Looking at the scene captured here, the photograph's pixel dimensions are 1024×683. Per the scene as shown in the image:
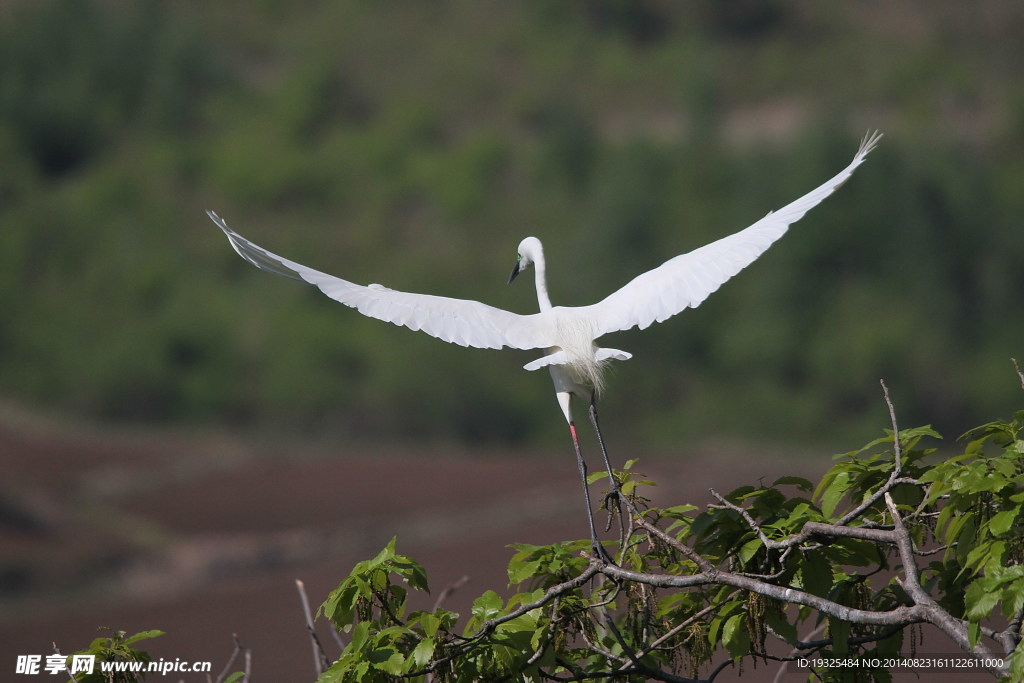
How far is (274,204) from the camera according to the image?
86.6 ft

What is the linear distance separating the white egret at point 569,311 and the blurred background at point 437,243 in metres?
11.3

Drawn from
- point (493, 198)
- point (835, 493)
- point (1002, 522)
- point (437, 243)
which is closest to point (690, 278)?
point (835, 493)

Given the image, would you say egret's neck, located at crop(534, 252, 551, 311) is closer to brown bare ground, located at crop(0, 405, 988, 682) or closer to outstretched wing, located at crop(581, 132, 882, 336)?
outstretched wing, located at crop(581, 132, 882, 336)

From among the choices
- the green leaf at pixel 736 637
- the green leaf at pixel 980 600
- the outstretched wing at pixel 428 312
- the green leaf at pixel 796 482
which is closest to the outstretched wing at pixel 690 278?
the outstretched wing at pixel 428 312

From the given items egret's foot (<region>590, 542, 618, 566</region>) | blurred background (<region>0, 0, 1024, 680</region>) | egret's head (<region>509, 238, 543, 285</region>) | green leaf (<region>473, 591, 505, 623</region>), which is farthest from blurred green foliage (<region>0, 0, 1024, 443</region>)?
green leaf (<region>473, 591, 505, 623</region>)

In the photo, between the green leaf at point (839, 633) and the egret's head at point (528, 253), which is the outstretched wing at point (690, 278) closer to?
the egret's head at point (528, 253)

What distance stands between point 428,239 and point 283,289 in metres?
3.16

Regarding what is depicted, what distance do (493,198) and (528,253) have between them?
858 inches

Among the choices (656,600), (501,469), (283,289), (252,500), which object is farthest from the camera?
(283,289)

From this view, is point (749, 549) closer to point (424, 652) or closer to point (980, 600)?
point (980, 600)

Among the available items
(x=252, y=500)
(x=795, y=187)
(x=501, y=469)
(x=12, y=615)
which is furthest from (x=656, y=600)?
(x=795, y=187)

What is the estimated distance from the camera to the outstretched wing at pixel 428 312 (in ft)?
11.3

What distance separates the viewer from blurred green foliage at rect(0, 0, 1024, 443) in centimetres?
2208

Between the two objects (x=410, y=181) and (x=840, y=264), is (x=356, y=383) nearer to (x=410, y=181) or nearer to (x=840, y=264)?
(x=410, y=181)
